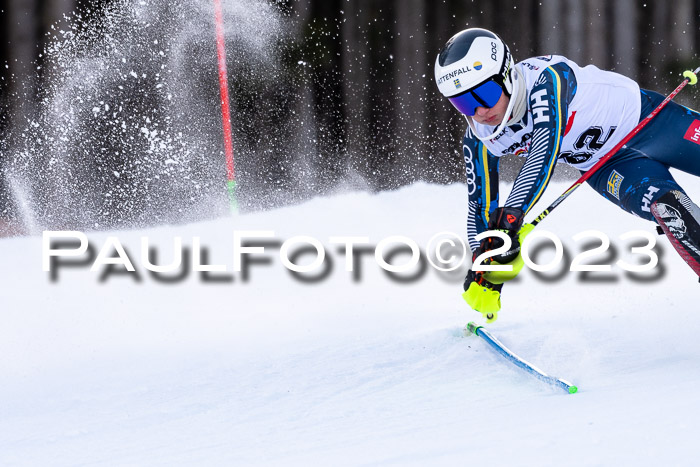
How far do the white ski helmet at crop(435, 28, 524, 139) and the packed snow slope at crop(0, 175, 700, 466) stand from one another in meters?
0.91

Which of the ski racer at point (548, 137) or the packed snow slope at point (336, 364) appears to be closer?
the packed snow slope at point (336, 364)

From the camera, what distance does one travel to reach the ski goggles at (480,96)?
2041 millimetres

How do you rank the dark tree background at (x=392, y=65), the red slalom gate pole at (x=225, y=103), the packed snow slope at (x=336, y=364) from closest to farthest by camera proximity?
the packed snow slope at (x=336, y=364), the red slalom gate pole at (x=225, y=103), the dark tree background at (x=392, y=65)

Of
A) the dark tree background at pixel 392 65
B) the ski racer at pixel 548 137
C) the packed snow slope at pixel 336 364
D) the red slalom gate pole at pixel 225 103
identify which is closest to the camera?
the packed snow slope at pixel 336 364

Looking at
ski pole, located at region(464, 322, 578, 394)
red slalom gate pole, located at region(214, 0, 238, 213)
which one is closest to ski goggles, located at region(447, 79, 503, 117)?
ski pole, located at region(464, 322, 578, 394)

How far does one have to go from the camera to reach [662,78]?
18.7ft

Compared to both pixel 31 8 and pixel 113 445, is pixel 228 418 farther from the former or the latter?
pixel 31 8

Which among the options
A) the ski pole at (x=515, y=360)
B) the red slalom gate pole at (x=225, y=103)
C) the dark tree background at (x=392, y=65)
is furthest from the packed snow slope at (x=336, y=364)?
the dark tree background at (x=392, y=65)

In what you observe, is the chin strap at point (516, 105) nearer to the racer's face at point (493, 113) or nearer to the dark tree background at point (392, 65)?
the racer's face at point (493, 113)

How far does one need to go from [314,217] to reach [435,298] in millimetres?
1656

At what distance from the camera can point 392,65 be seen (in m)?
5.29

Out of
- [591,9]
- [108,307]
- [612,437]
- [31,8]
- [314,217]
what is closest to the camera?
[612,437]

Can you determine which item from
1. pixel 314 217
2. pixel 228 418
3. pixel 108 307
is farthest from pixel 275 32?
pixel 228 418

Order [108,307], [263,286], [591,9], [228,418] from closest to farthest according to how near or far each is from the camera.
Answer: [228,418] → [108,307] → [263,286] → [591,9]
